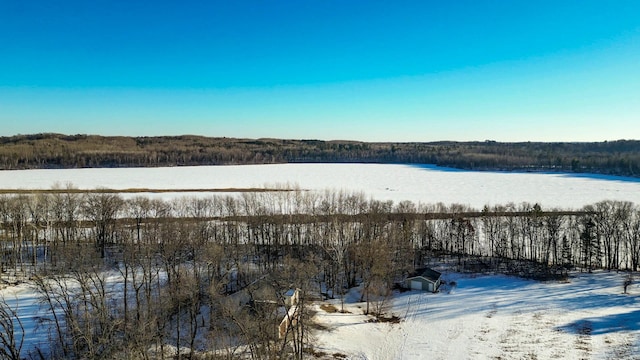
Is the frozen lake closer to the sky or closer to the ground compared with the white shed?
closer to the sky

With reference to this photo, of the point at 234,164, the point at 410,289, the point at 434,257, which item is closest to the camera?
the point at 410,289

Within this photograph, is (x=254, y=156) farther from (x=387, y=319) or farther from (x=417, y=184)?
(x=387, y=319)

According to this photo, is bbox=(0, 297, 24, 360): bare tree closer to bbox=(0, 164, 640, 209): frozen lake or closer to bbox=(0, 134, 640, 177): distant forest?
bbox=(0, 164, 640, 209): frozen lake

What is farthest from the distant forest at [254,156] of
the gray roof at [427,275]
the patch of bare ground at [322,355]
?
the patch of bare ground at [322,355]

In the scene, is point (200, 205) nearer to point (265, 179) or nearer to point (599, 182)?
point (265, 179)

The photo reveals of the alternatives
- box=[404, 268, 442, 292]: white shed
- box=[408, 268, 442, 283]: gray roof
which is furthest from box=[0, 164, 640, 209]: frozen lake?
box=[404, 268, 442, 292]: white shed

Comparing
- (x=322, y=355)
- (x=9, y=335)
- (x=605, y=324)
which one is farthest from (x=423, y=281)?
(x=9, y=335)

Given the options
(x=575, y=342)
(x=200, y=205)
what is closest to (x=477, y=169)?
(x=200, y=205)

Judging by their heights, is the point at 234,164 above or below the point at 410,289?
above
